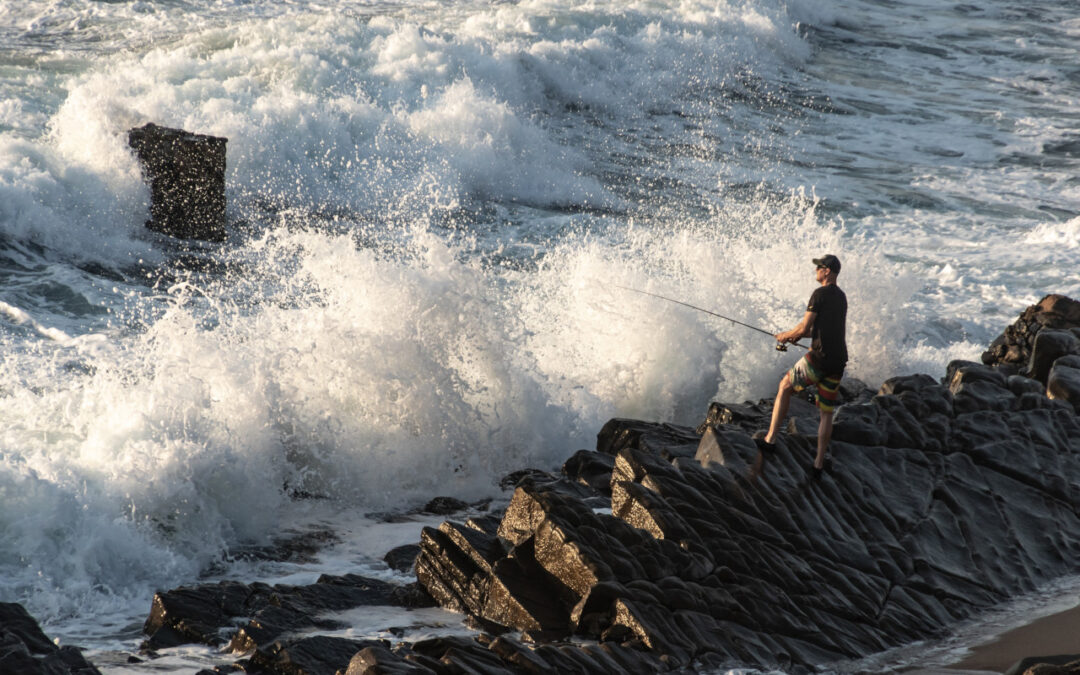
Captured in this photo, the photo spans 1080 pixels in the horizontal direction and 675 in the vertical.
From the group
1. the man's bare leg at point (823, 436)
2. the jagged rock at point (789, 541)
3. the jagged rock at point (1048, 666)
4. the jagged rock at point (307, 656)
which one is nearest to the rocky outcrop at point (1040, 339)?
the jagged rock at point (789, 541)

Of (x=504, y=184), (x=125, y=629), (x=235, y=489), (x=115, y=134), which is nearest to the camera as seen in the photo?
(x=125, y=629)

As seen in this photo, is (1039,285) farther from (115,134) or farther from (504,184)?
(115,134)

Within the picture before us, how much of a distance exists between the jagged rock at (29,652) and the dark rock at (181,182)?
855 centimetres

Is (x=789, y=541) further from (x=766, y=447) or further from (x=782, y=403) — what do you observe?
(x=782, y=403)

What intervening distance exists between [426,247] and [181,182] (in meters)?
3.15

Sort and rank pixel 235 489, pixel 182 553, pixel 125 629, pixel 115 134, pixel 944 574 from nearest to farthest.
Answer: pixel 125 629
pixel 944 574
pixel 182 553
pixel 235 489
pixel 115 134

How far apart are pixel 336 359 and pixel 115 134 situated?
6.40 meters

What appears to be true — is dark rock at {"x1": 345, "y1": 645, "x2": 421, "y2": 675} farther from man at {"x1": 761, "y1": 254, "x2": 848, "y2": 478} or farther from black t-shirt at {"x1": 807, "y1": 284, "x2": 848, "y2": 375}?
black t-shirt at {"x1": 807, "y1": 284, "x2": 848, "y2": 375}

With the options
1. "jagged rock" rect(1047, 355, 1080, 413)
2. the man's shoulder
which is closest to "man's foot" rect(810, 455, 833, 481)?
the man's shoulder

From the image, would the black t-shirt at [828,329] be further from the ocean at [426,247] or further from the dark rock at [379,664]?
the dark rock at [379,664]

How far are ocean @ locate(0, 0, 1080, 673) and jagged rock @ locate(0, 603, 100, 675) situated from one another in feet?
1.39

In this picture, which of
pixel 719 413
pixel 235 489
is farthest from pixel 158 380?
pixel 719 413

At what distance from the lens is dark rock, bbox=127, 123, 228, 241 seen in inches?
503

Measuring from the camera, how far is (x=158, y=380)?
8.12 metres
